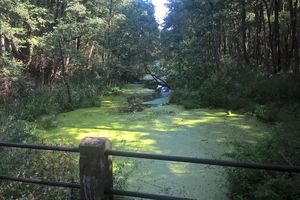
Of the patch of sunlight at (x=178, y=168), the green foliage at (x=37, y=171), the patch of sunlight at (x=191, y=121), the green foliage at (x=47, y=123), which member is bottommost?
the patch of sunlight at (x=178, y=168)

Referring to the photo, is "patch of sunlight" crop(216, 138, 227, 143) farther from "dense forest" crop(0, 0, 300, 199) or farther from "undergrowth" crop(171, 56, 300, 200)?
"dense forest" crop(0, 0, 300, 199)

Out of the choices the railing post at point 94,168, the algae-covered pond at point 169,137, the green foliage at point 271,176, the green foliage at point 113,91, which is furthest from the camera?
the green foliage at point 113,91

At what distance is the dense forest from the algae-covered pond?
0.56m

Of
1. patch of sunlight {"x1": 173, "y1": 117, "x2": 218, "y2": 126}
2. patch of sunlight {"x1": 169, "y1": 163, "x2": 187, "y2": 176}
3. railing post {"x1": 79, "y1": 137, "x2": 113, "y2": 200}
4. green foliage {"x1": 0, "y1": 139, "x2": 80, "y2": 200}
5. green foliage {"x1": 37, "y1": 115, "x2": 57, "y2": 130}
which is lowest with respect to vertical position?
patch of sunlight {"x1": 169, "y1": 163, "x2": 187, "y2": 176}

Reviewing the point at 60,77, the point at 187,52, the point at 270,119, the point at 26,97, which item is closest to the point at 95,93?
the point at 60,77

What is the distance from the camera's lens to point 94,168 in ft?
8.56

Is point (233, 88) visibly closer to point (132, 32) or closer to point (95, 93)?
point (95, 93)

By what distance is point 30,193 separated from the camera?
383cm

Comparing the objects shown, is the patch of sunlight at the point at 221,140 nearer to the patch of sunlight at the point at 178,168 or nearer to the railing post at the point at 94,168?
the patch of sunlight at the point at 178,168

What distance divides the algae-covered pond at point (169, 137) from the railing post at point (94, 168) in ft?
6.66

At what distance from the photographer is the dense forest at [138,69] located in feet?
→ 16.5

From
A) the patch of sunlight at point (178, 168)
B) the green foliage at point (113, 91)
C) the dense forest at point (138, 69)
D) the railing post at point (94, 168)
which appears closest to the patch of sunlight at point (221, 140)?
the dense forest at point (138, 69)

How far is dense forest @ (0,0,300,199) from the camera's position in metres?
5.02

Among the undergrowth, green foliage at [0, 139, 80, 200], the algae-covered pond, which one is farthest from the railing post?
the algae-covered pond
